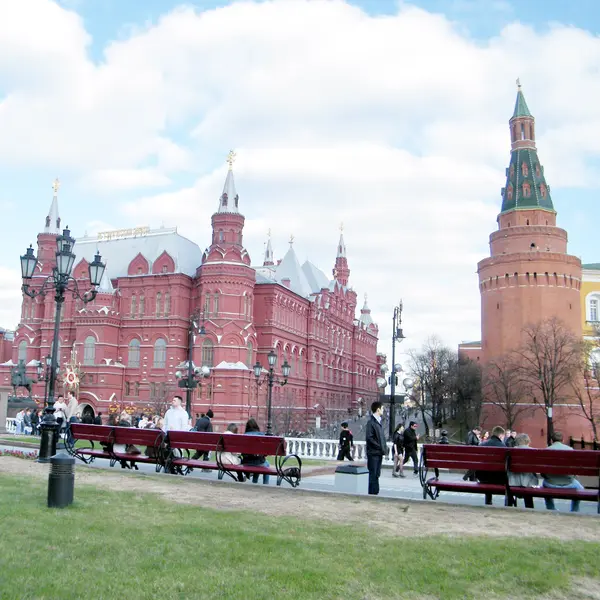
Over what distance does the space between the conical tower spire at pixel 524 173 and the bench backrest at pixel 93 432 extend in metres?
57.1

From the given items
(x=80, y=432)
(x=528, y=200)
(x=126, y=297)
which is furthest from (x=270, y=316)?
(x=80, y=432)

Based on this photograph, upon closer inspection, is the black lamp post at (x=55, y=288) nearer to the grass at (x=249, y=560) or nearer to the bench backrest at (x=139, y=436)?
the bench backrest at (x=139, y=436)

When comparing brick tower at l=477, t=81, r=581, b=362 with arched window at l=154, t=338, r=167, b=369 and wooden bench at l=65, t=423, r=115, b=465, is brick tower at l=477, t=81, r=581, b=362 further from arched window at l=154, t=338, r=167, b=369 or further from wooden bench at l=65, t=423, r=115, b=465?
wooden bench at l=65, t=423, r=115, b=465

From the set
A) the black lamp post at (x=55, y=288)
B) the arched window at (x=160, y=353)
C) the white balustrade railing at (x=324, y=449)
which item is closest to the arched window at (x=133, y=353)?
the arched window at (x=160, y=353)

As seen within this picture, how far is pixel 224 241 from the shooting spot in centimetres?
5678

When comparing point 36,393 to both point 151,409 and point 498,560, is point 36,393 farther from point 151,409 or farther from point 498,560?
point 498,560

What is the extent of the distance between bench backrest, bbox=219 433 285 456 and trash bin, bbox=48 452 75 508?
386cm

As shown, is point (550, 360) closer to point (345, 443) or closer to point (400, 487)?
point (345, 443)

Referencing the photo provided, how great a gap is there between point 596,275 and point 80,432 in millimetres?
71600

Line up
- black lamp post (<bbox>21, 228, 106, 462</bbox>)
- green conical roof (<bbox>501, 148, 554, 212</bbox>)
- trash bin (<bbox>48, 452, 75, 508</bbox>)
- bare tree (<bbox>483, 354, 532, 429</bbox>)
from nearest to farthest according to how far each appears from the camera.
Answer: trash bin (<bbox>48, 452, 75, 508</bbox>)
black lamp post (<bbox>21, 228, 106, 462</bbox>)
bare tree (<bbox>483, 354, 532, 429</bbox>)
green conical roof (<bbox>501, 148, 554, 212</bbox>)

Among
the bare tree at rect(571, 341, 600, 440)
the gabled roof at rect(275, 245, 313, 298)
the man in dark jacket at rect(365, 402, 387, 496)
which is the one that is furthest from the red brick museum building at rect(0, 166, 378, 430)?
the man in dark jacket at rect(365, 402, 387, 496)

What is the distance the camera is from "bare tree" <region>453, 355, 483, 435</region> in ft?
216

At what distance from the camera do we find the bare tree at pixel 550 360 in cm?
5244

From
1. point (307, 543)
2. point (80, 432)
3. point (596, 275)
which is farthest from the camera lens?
point (596, 275)
